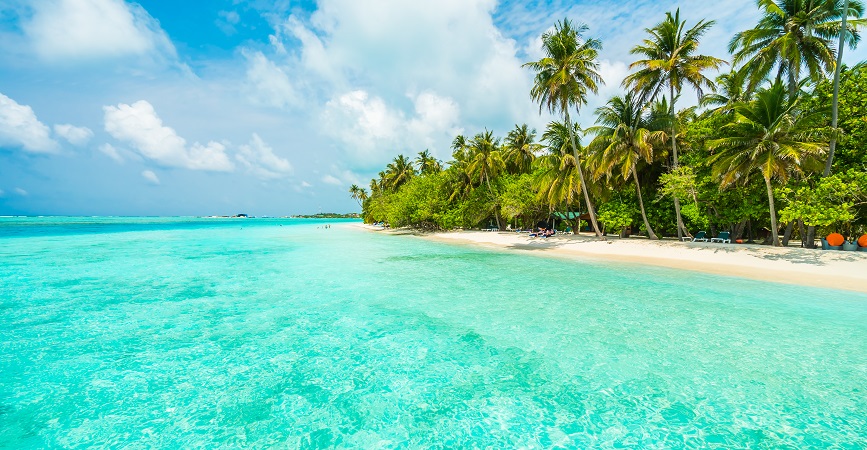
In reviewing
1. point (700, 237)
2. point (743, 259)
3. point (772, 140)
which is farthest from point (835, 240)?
point (700, 237)

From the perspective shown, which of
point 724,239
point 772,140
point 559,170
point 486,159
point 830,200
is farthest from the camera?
point 486,159

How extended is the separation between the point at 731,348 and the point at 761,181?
16.4 metres

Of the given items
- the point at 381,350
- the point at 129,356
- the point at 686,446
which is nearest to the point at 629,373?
the point at 686,446

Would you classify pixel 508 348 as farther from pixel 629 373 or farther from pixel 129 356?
pixel 129 356

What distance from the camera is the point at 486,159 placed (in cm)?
3512

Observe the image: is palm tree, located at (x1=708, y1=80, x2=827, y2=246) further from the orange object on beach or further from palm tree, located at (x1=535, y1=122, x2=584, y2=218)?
palm tree, located at (x1=535, y1=122, x2=584, y2=218)

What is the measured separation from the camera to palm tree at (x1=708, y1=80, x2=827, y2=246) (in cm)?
1422

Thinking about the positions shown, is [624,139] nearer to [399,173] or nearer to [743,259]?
[743,259]

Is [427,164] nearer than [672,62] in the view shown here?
No

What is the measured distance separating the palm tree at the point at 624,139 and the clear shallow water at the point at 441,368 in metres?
10.9

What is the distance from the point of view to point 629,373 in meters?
5.22

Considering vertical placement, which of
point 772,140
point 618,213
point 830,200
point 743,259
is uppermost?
point 772,140

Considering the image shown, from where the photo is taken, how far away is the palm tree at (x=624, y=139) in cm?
1988

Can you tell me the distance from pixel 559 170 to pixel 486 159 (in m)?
10.7
